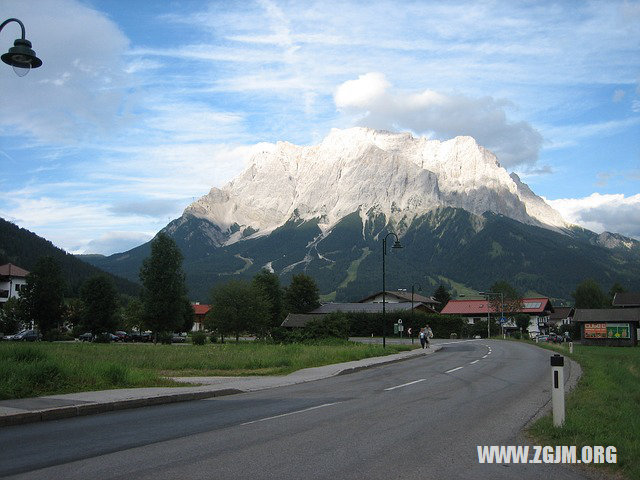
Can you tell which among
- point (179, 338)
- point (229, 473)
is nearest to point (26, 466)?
point (229, 473)

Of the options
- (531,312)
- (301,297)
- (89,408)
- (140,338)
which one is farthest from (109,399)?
(531,312)

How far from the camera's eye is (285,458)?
8750mm

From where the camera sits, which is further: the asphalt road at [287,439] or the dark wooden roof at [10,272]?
the dark wooden roof at [10,272]

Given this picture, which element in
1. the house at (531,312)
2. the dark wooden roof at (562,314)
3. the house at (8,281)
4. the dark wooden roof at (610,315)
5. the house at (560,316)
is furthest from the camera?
the dark wooden roof at (562,314)

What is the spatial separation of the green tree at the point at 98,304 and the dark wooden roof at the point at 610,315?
68796mm

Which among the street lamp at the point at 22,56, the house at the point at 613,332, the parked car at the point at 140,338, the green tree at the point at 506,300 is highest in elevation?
the street lamp at the point at 22,56

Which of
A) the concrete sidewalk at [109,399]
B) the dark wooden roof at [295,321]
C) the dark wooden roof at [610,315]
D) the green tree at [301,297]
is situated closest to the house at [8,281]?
the green tree at [301,297]

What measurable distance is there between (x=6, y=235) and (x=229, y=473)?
187760 millimetres

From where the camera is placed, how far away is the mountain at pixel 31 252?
163000 millimetres

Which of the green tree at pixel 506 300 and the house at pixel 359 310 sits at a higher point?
the green tree at pixel 506 300

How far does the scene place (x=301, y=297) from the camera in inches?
4951

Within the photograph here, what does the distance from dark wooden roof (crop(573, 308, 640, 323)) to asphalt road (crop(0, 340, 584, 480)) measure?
7988 centimetres

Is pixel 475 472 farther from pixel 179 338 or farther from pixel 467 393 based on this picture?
pixel 179 338

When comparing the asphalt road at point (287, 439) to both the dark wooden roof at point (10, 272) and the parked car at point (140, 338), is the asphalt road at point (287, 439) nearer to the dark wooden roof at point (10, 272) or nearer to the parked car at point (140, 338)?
the parked car at point (140, 338)
